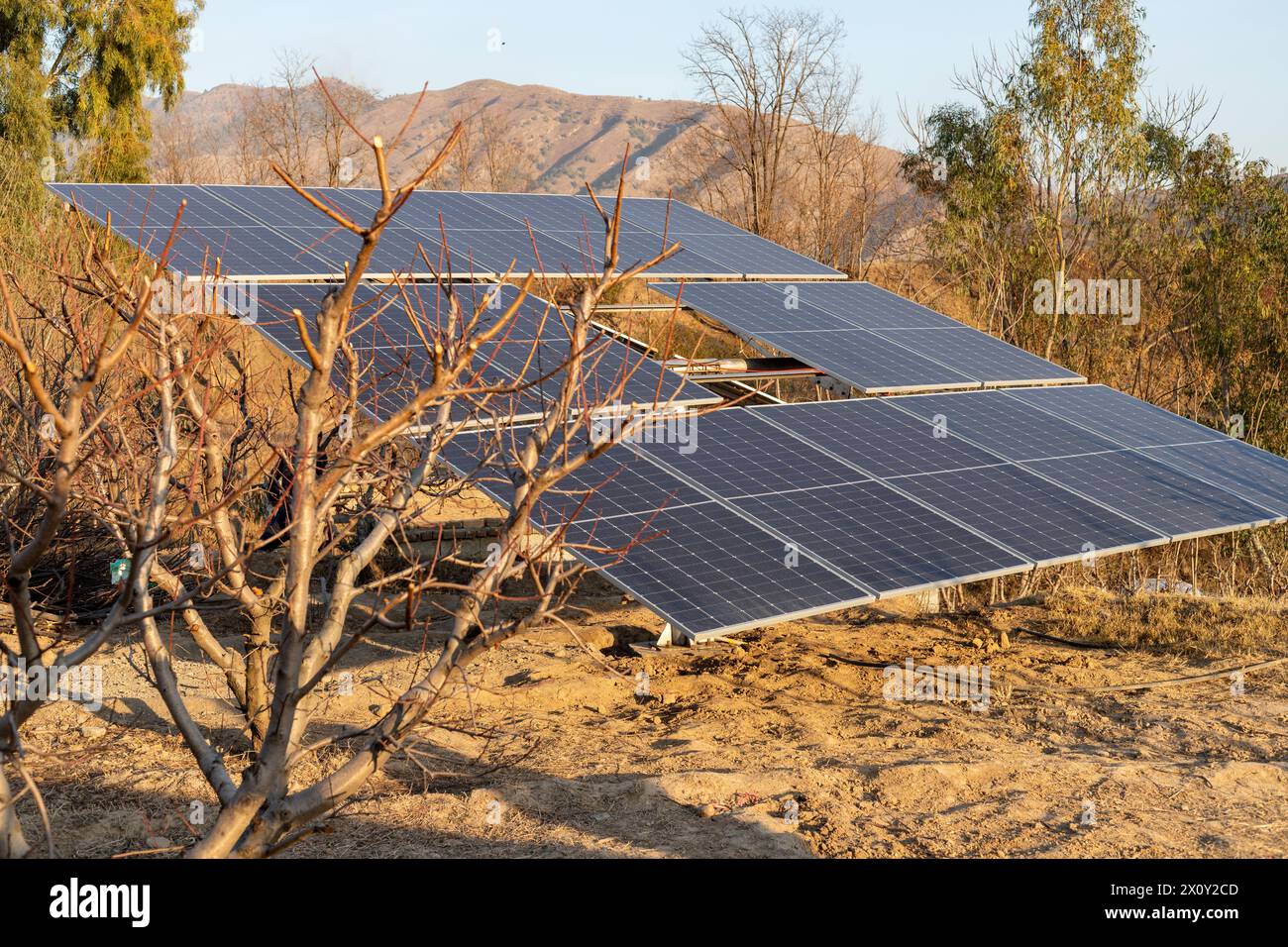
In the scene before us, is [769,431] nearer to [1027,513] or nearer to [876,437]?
[876,437]

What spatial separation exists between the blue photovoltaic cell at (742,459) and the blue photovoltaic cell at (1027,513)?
2.78ft

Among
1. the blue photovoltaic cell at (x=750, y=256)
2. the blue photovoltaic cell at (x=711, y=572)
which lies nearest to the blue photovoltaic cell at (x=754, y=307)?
the blue photovoltaic cell at (x=750, y=256)

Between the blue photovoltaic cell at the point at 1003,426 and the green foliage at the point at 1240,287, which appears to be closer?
the blue photovoltaic cell at the point at 1003,426

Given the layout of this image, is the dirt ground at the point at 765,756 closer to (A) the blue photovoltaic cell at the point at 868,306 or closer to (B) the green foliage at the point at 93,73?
(A) the blue photovoltaic cell at the point at 868,306

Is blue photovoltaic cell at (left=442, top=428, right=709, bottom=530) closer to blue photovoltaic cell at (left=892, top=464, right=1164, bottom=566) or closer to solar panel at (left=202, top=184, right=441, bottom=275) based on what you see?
blue photovoltaic cell at (left=892, top=464, right=1164, bottom=566)

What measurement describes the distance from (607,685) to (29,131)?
27365 millimetres

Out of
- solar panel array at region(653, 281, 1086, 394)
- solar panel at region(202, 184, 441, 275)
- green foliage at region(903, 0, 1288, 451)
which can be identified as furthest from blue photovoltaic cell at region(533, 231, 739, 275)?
green foliage at region(903, 0, 1288, 451)

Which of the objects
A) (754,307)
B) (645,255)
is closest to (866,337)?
(754,307)

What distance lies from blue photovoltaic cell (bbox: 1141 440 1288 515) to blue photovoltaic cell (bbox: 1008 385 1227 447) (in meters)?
0.23

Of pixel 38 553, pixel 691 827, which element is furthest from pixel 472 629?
pixel 691 827

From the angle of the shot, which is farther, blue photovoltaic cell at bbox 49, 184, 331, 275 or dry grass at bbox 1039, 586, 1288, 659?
dry grass at bbox 1039, 586, 1288, 659

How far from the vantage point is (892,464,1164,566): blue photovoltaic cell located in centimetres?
1145

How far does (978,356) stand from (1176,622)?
4265 mm

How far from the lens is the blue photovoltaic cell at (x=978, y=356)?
53.0 ft
